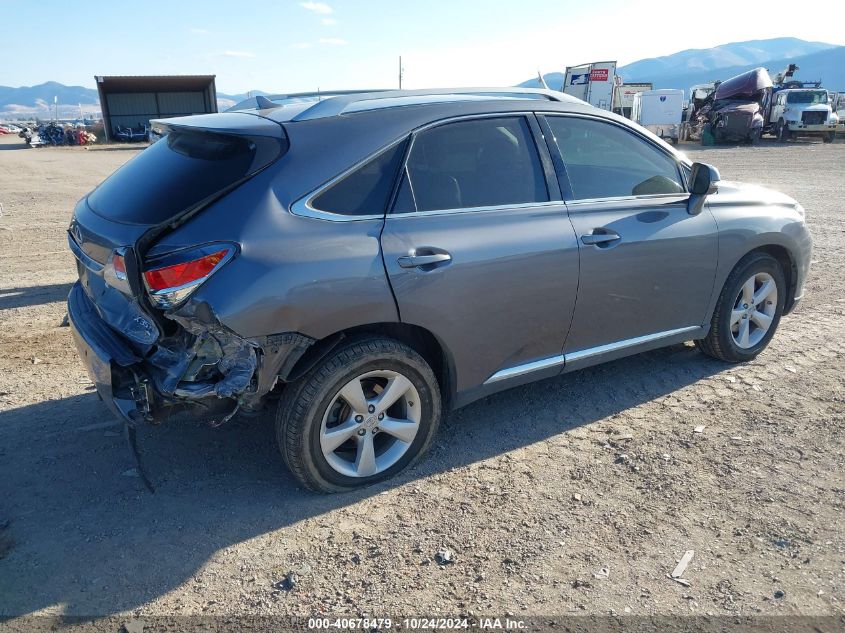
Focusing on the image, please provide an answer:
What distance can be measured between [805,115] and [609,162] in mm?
31052

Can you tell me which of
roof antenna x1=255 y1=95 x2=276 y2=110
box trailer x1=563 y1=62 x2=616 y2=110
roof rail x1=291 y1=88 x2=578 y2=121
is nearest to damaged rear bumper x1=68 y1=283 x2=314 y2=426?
roof rail x1=291 y1=88 x2=578 y2=121

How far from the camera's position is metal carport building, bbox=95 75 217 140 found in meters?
37.6

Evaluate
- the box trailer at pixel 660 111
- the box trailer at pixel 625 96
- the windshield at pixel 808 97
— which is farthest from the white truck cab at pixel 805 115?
the box trailer at pixel 625 96

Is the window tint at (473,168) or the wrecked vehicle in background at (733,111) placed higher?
the window tint at (473,168)

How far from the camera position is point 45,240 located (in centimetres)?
928

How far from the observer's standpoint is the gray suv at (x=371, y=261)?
9.43 feet

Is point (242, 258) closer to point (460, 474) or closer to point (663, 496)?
point (460, 474)

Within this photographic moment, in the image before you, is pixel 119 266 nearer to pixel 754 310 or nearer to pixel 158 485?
pixel 158 485

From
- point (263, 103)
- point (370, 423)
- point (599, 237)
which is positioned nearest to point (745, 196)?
point (599, 237)

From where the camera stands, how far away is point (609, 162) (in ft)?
13.3

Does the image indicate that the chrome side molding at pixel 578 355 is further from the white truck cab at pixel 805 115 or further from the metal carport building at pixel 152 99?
the metal carport building at pixel 152 99

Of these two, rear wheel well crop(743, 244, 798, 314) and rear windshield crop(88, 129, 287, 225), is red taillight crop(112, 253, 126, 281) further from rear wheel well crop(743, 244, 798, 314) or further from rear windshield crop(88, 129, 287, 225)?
rear wheel well crop(743, 244, 798, 314)

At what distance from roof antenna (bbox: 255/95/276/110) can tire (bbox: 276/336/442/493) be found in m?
1.48

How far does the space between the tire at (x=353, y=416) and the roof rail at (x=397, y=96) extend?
1.15 m
